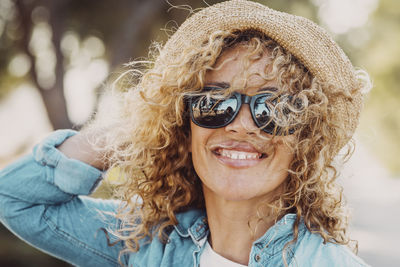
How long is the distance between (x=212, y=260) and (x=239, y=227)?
197 millimetres

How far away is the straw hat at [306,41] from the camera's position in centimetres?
195

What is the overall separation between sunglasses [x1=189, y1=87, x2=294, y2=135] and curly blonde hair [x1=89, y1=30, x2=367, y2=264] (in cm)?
7

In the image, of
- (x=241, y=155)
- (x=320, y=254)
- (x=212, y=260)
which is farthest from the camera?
(x=212, y=260)

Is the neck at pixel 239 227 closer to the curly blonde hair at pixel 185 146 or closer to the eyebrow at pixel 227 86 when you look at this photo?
the curly blonde hair at pixel 185 146

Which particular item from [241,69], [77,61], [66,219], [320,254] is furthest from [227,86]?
[77,61]

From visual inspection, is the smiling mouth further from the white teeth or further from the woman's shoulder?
the woman's shoulder

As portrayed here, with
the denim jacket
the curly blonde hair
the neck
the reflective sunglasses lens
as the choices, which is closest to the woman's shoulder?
the curly blonde hair

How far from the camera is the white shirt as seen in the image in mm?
2111

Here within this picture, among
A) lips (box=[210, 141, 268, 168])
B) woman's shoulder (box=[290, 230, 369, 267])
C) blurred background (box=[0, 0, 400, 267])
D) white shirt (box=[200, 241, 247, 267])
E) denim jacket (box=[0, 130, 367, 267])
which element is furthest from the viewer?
blurred background (box=[0, 0, 400, 267])

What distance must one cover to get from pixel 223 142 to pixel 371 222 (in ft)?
30.9

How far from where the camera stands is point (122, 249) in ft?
7.63

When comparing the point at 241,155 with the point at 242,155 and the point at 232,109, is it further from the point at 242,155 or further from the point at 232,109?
the point at 232,109

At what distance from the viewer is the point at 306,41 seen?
195 cm

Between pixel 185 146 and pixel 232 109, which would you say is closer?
pixel 232 109
